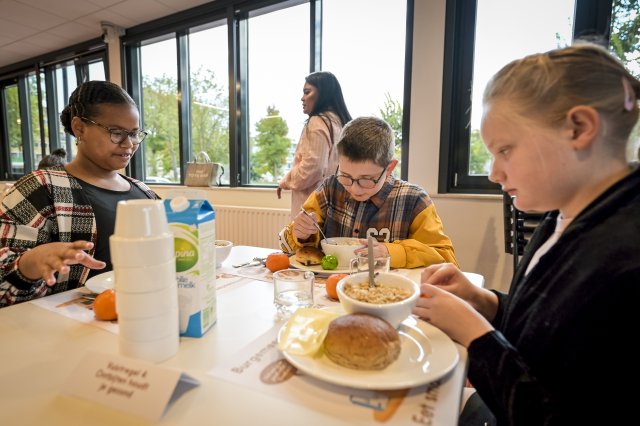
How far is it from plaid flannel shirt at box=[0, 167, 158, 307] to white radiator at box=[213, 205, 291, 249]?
1.80 meters

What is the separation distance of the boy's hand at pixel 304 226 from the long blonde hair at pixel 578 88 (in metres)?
0.75

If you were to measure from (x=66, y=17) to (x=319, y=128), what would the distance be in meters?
3.23

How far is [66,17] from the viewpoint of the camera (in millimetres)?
3465

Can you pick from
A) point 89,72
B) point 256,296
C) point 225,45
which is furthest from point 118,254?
point 89,72

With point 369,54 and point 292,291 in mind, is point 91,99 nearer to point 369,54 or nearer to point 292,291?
point 292,291

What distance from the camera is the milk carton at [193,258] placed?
0.56m

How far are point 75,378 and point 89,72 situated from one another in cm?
500

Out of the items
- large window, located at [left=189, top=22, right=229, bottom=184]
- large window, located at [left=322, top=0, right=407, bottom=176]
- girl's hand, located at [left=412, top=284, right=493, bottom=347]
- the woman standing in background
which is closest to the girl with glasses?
girl's hand, located at [left=412, top=284, right=493, bottom=347]

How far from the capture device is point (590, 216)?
0.52 metres

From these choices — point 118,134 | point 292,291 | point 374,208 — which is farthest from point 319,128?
point 292,291

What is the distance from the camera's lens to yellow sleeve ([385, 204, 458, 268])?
1.08m

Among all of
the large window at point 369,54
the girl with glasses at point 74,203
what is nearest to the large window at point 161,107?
the large window at point 369,54

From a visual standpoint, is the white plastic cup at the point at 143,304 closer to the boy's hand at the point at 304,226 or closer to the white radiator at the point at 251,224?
the boy's hand at the point at 304,226

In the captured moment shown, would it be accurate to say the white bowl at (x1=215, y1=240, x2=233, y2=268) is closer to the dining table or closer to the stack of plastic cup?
the dining table
